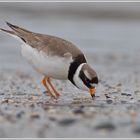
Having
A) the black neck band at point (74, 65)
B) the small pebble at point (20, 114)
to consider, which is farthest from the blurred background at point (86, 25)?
Result: the small pebble at point (20, 114)

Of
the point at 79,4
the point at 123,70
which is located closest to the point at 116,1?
the point at 79,4

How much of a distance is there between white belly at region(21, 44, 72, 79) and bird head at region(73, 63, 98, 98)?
22 centimetres

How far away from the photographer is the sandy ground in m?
6.96

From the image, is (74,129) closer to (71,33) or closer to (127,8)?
(71,33)

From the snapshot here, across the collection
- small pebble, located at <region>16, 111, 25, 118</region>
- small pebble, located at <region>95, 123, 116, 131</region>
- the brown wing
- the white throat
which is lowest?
small pebble, located at <region>95, 123, 116, 131</region>

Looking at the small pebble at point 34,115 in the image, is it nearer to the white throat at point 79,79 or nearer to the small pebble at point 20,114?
the small pebble at point 20,114

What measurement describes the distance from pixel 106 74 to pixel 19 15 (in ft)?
42.2

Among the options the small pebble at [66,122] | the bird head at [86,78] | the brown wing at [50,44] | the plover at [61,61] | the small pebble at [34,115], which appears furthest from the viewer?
the brown wing at [50,44]

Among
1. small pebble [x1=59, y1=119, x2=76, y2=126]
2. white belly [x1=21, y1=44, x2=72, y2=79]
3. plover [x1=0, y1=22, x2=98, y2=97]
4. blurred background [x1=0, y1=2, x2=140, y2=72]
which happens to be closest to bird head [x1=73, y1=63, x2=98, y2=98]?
plover [x1=0, y1=22, x2=98, y2=97]

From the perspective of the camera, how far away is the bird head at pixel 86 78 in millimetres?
8703

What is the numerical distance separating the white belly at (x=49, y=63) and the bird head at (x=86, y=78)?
0.22m

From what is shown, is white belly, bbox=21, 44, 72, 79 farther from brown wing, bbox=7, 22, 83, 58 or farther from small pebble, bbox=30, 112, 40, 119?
small pebble, bbox=30, 112, 40, 119

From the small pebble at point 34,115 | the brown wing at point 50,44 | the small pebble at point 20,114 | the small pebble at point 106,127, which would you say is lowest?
the small pebble at point 106,127

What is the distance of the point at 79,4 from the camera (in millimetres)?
31469
